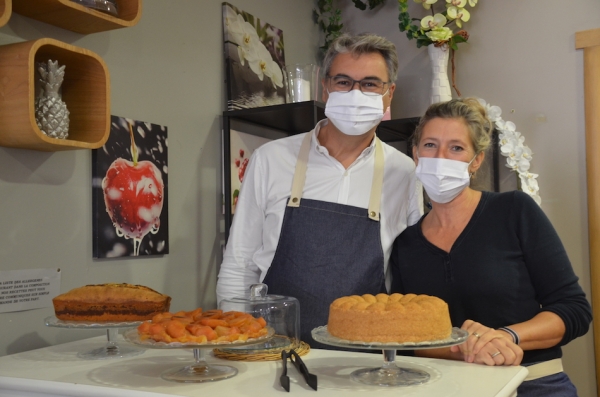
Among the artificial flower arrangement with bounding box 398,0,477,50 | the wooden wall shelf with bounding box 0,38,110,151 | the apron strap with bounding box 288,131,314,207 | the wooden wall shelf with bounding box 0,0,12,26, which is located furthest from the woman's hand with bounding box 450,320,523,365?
the artificial flower arrangement with bounding box 398,0,477,50

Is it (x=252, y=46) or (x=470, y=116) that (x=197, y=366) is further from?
(x=252, y=46)

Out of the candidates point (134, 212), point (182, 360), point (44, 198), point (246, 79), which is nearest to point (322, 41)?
point (246, 79)

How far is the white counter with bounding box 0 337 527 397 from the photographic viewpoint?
117cm

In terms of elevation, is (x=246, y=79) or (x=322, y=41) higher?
(x=322, y=41)

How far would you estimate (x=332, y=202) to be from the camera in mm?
1937

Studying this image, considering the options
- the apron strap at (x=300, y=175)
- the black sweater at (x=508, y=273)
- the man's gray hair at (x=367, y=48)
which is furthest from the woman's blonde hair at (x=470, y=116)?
the apron strap at (x=300, y=175)

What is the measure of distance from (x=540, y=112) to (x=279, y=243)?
63.5 inches

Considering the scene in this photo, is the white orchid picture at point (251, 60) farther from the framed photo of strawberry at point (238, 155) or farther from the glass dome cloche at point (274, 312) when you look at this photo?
the glass dome cloche at point (274, 312)

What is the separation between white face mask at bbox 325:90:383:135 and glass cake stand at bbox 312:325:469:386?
0.76m

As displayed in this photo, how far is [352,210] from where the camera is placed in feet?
6.29

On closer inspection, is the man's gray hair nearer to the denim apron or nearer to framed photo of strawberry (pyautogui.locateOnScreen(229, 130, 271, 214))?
the denim apron

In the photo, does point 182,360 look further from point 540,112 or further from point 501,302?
point 540,112

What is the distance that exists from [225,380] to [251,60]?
1.73 metres

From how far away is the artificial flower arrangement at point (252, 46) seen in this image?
103 inches
